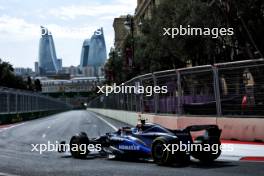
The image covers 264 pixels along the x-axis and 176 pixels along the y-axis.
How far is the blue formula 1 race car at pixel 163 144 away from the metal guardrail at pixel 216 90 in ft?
13.6

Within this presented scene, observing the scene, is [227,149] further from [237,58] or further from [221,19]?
[237,58]

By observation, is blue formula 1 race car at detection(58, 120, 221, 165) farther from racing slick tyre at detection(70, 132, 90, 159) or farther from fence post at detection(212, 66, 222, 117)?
fence post at detection(212, 66, 222, 117)

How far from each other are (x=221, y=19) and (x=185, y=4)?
318 cm

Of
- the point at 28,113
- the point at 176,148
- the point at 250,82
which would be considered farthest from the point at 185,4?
the point at 28,113

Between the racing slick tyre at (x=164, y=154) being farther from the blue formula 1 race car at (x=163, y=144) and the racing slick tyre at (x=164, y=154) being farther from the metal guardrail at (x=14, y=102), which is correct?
the metal guardrail at (x=14, y=102)

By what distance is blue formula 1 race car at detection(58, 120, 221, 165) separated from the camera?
1159 cm

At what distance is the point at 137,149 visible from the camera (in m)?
12.6

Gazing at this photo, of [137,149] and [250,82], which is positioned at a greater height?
[250,82]

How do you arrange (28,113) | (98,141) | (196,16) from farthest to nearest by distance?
(28,113) < (196,16) < (98,141)

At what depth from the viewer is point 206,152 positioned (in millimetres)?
12117

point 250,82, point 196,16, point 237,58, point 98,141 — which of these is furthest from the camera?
point 237,58

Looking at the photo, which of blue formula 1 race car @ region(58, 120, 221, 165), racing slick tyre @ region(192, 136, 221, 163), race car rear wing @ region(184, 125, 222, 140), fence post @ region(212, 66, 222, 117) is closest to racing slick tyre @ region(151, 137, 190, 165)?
blue formula 1 race car @ region(58, 120, 221, 165)

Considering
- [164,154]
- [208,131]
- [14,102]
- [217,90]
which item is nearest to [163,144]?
[164,154]

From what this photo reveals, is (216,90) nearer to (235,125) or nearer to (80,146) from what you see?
(235,125)
